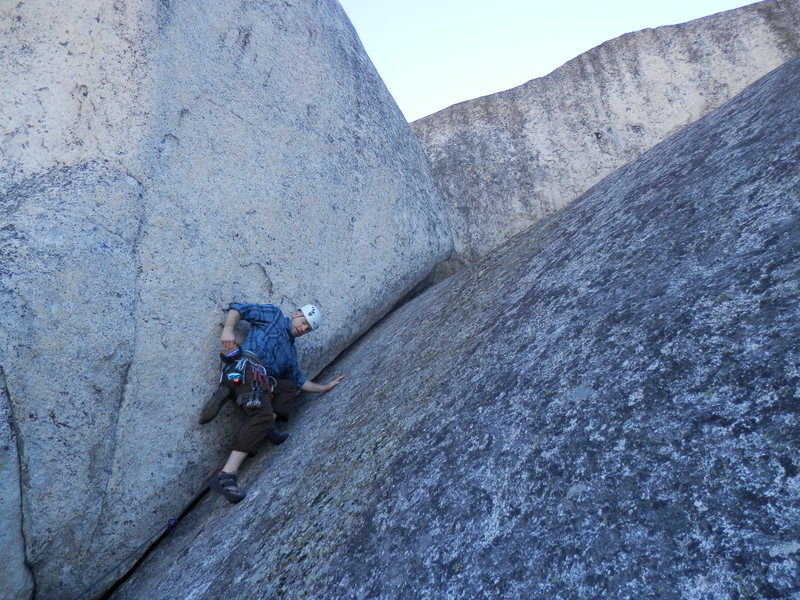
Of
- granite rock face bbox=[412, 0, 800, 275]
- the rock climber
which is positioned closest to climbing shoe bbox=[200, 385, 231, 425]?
the rock climber

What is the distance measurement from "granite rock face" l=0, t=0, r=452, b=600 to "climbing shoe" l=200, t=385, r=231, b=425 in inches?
2.4

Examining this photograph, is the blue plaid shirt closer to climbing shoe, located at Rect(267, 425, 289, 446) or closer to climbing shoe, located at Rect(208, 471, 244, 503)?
climbing shoe, located at Rect(267, 425, 289, 446)

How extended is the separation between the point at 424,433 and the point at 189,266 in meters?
1.99

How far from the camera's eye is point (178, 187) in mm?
3697

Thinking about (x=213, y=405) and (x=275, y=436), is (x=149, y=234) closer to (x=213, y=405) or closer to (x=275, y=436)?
(x=213, y=405)

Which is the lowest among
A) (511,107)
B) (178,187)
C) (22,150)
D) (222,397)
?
(222,397)

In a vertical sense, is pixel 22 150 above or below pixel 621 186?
above

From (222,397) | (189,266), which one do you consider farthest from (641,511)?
(189,266)

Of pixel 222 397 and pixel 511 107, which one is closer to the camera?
pixel 222 397

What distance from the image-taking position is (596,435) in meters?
1.56

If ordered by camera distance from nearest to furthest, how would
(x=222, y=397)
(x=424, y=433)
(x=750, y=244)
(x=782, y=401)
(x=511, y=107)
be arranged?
(x=782, y=401) → (x=750, y=244) → (x=424, y=433) → (x=222, y=397) → (x=511, y=107)

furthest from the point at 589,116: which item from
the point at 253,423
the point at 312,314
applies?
the point at 253,423

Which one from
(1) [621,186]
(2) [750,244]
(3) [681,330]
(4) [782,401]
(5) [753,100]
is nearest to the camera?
(4) [782,401]

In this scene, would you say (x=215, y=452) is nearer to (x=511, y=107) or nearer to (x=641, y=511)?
(x=641, y=511)
